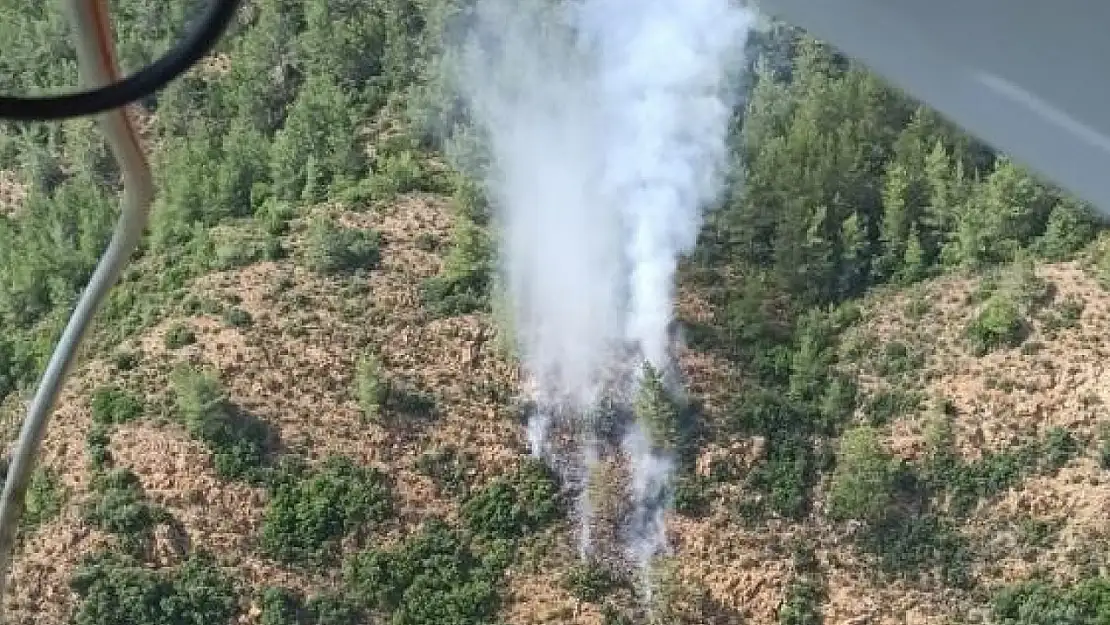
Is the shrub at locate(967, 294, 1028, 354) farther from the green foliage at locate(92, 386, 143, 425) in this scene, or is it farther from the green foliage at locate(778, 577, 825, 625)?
the green foliage at locate(92, 386, 143, 425)

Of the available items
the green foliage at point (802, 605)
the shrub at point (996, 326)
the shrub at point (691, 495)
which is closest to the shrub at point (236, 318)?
the shrub at point (691, 495)

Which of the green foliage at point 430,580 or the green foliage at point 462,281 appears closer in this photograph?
the green foliage at point 430,580

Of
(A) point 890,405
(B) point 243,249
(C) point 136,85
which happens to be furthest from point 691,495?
(C) point 136,85

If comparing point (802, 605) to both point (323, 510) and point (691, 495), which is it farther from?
point (323, 510)

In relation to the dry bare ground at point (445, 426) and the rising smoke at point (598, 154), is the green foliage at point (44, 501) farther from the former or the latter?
the rising smoke at point (598, 154)

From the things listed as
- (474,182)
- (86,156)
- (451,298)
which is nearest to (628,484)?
(451,298)

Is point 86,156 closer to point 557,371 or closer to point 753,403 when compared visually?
point 557,371

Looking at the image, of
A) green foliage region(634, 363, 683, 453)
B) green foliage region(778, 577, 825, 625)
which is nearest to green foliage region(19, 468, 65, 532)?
green foliage region(634, 363, 683, 453)
